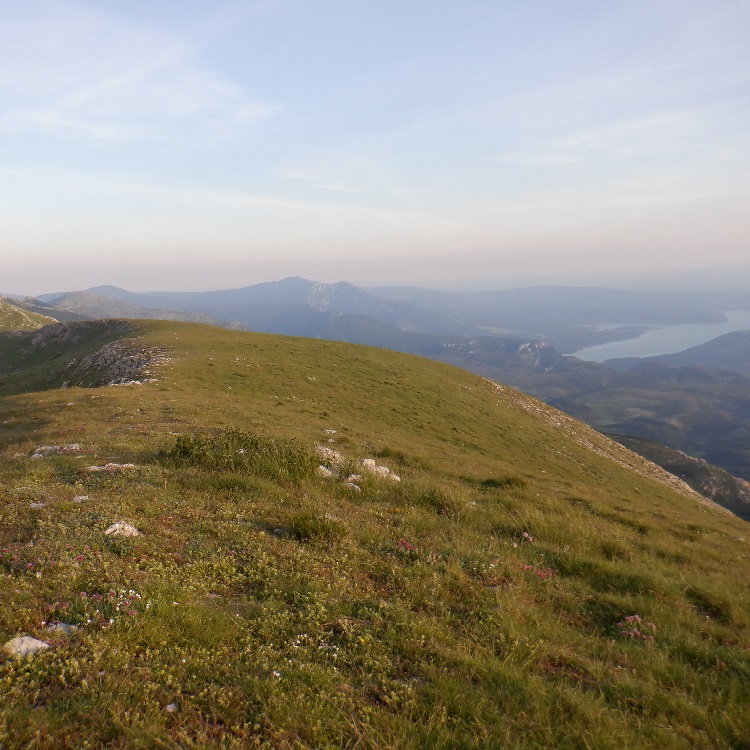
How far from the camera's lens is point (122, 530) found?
25.6ft

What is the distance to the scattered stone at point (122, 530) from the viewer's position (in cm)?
766

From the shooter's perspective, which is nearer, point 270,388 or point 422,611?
point 422,611

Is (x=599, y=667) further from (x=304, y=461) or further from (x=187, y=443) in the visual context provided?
(x=187, y=443)

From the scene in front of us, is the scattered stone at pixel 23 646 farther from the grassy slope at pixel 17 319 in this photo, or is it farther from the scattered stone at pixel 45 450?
the grassy slope at pixel 17 319

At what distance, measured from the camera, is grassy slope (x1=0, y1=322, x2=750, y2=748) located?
438cm

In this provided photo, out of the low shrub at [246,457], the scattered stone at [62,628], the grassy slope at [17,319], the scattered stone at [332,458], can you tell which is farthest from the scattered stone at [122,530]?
the grassy slope at [17,319]

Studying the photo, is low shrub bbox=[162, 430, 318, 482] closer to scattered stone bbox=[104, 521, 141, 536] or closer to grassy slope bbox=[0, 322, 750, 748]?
grassy slope bbox=[0, 322, 750, 748]

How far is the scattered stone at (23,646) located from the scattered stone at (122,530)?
2.84 meters

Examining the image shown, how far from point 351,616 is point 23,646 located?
3850mm

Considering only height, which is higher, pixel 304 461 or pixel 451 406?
pixel 304 461

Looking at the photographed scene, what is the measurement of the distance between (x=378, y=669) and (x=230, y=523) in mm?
4652

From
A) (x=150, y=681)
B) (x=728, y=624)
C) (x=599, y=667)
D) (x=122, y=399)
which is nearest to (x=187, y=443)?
(x=150, y=681)

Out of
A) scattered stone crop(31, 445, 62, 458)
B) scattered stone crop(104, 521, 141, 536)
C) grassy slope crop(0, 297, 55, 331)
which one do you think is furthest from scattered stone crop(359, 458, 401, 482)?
grassy slope crop(0, 297, 55, 331)

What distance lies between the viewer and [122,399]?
84.0 ft
